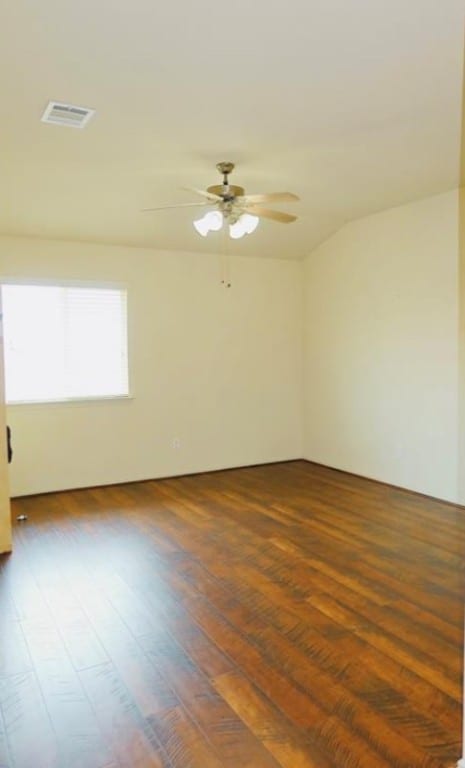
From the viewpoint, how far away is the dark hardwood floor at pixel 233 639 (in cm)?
196

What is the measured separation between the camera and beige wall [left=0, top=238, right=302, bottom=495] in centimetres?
518

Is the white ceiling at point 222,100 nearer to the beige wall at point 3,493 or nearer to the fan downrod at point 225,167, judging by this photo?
the fan downrod at point 225,167

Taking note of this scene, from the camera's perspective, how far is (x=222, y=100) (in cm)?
290

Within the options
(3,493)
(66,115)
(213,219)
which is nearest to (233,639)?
(3,493)

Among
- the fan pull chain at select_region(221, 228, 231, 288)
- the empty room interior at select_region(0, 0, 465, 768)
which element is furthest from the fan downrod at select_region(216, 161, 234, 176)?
the fan pull chain at select_region(221, 228, 231, 288)

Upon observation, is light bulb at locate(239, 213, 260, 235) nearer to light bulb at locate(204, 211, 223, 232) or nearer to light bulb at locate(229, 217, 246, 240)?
light bulb at locate(229, 217, 246, 240)

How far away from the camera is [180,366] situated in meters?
5.86

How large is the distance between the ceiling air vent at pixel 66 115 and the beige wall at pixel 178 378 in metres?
2.13

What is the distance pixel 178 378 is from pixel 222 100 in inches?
132

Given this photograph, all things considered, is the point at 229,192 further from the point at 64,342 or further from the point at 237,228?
the point at 64,342

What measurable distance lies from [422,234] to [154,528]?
3.52m

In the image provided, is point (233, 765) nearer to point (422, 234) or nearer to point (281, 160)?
point (281, 160)

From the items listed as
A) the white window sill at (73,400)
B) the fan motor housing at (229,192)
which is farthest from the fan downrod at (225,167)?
the white window sill at (73,400)

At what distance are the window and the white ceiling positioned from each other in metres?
0.67
